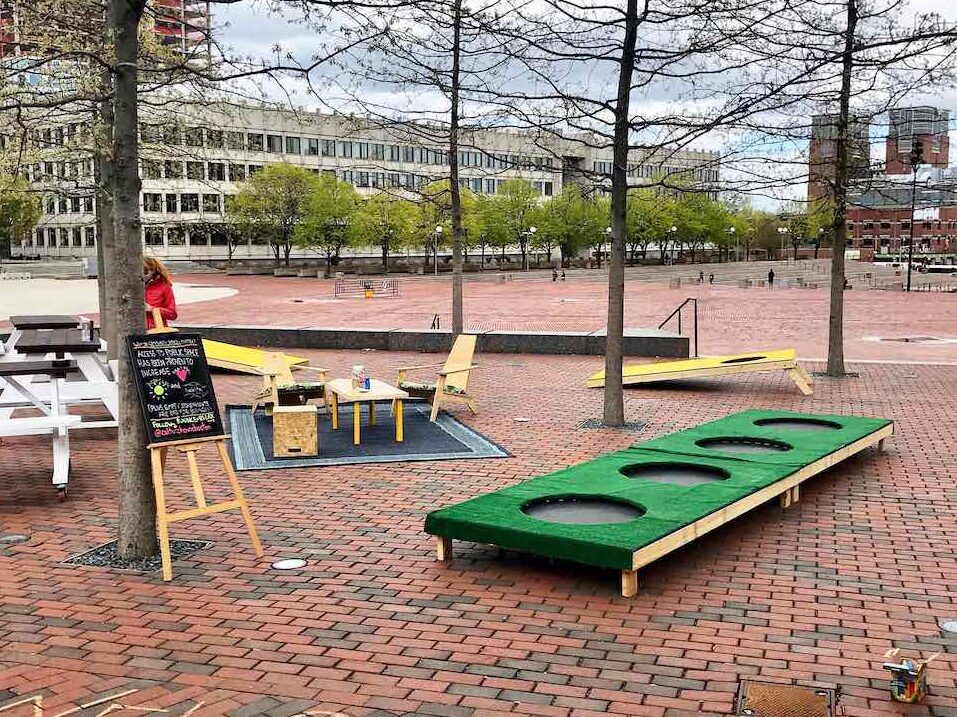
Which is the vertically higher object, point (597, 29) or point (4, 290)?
point (597, 29)

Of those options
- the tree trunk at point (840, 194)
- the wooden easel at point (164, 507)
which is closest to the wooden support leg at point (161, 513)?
the wooden easel at point (164, 507)

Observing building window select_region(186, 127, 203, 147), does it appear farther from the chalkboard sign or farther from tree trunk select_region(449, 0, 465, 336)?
the chalkboard sign

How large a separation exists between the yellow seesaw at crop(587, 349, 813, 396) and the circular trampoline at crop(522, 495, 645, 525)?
689cm

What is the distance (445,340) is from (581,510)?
42.3 ft

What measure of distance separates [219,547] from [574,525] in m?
2.50

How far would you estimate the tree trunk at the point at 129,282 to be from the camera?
6.43 metres

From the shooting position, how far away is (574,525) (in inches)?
249

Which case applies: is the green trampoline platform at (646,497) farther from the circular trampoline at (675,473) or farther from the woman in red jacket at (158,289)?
the woman in red jacket at (158,289)

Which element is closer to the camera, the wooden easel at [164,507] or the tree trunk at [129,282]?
the wooden easel at [164,507]

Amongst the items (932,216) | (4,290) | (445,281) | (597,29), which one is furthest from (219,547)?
(932,216)

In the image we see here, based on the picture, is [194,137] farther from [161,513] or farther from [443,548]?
[443,548]

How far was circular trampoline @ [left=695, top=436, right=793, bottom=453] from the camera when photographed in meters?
8.93

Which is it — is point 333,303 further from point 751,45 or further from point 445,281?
point 751,45

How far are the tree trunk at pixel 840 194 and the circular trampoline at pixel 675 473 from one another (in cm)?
784
